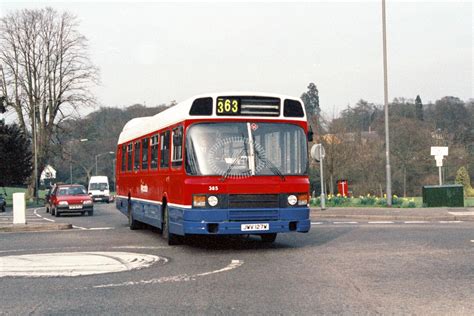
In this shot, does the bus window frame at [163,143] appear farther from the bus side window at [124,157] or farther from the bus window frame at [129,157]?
the bus side window at [124,157]

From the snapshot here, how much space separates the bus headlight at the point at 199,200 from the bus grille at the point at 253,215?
0.54 meters

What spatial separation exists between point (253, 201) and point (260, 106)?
6.35ft

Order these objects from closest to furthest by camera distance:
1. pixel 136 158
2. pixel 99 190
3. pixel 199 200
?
pixel 199 200
pixel 136 158
pixel 99 190

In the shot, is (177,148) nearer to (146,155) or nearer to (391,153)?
(146,155)

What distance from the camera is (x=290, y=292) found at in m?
8.78

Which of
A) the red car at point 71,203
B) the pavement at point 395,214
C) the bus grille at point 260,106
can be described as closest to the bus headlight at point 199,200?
the bus grille at point 260,106

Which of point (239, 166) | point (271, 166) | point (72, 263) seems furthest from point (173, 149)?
point (72, 263)

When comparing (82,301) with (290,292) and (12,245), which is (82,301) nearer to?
(290,292)

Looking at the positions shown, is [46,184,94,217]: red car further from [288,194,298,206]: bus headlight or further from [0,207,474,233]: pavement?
[288,194,298,206]: bus headlight

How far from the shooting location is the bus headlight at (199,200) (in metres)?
13.3

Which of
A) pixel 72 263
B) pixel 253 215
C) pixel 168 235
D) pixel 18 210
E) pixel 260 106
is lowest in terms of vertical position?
pixel 72 263

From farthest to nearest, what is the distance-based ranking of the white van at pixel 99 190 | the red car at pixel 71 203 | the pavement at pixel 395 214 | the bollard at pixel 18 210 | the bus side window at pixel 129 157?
the white van at pixel 99 190
the red car at pixel 71 203
the pavement at pixel 395 214
the bollard at pixel 18 210
the bus side window at pixel 129 157

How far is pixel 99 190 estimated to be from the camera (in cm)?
6234

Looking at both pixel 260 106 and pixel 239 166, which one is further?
pixel 260 106
